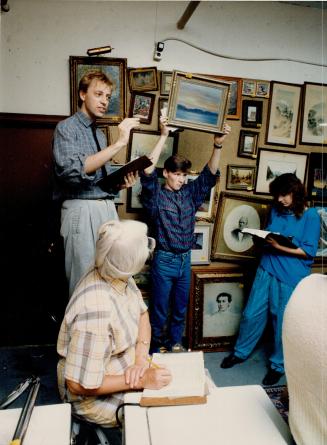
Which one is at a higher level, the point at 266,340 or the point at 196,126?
the point at 196,126

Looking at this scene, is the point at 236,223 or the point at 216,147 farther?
the point at 236,223

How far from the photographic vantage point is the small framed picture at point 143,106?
307 centimetres

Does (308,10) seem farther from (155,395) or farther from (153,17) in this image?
(155,395)

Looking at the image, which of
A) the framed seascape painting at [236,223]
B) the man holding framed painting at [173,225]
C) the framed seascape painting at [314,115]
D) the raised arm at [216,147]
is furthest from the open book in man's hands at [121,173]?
the framed seascape painting at [314,115]

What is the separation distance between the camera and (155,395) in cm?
108

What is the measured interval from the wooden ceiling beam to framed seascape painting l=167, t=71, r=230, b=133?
22.7 inches

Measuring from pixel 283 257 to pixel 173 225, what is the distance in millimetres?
950

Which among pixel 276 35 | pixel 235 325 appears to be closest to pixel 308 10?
pixel 276 35

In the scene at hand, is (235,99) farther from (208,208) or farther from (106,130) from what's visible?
(106,130)

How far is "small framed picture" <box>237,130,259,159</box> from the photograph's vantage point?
10.9 feet

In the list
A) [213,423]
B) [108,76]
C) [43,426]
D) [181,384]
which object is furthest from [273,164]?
[43,426]

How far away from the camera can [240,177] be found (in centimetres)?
340

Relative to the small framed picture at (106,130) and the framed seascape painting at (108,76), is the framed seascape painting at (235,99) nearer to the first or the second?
the framed seascape painting at (108,76)

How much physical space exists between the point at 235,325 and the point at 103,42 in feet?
9.48
